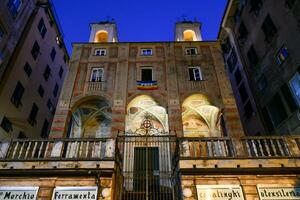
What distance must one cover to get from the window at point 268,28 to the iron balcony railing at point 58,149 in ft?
47.5

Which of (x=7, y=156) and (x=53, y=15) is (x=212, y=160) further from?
(x=53, y=15)

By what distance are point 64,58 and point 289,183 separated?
1022 inches

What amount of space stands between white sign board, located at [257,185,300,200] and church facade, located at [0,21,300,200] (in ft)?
0.11

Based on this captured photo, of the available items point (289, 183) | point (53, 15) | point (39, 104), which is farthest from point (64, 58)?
point (289, 183)

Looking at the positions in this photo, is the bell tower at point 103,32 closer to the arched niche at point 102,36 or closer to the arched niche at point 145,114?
the arched niche at point 102,36

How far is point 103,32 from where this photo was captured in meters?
23.5

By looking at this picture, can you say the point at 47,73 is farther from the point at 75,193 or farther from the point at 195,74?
the point at 75,193

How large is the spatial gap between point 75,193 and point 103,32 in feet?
59.9

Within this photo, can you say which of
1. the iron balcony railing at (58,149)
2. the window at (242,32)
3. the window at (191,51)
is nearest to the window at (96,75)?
the window at (191,51)

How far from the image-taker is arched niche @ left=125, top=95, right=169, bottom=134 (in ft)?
58.3

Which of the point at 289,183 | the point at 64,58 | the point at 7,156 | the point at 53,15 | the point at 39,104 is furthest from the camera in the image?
the point at 64,58

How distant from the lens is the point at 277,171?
8852mm

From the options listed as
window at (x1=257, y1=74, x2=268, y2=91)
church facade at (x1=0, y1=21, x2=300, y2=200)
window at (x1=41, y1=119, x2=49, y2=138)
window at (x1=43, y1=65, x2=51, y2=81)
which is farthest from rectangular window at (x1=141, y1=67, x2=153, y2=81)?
window at (x1=41, y1=119, x2=49, y2=138)

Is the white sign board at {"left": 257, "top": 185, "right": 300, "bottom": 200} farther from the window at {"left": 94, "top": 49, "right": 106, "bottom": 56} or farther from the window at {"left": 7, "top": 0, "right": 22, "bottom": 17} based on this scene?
the window at {"left": 7, "top": 0, "right": 22, "bottom": 17}
